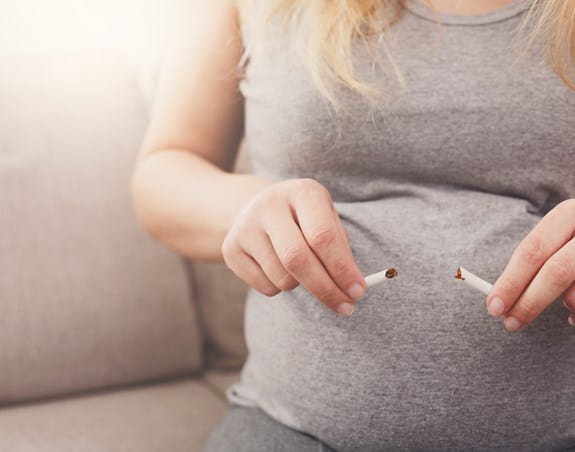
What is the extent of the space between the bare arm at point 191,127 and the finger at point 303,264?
0.66 ft

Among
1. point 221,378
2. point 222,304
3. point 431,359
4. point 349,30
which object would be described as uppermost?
point 349,30

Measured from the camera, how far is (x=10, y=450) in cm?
78

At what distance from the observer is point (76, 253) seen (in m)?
0.95

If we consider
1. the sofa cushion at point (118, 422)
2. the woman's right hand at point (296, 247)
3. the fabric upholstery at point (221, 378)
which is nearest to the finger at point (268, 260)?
the woman's right hand at point (296, 247)

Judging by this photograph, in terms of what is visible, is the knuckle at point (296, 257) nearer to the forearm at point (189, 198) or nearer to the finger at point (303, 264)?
the finger at point (303, 264)

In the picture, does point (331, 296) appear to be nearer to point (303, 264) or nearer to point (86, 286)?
point (303, 264)

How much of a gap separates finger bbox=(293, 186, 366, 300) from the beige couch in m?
0.41

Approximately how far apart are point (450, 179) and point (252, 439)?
0.33 meters

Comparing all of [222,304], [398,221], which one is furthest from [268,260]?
[222,304]

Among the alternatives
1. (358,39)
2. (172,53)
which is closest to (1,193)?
(172,53)

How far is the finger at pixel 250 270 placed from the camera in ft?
1.96

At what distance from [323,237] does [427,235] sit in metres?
0.14

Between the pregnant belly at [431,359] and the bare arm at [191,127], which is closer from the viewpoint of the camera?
the pregnant belly at [431,359]

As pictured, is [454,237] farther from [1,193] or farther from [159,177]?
[1,193]
